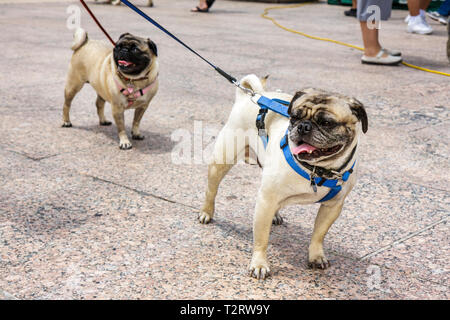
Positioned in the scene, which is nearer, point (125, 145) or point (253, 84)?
point (253, 84)

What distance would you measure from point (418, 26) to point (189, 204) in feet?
34.0

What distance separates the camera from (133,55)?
5.26m

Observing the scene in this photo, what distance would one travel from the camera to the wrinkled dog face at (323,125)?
9.01ft

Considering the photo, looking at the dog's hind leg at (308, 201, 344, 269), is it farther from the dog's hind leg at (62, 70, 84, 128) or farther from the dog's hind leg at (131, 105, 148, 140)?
the dog's hind leg at (62, 70, 84, 128)

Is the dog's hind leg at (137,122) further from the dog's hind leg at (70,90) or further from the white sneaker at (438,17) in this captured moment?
the white sneaker at (438,17)

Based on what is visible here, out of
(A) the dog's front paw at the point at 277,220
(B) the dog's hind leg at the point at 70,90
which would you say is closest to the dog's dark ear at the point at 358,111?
(A) the dog's front paw at the point at 277,220

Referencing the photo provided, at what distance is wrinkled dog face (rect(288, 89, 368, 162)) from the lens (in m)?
2.75

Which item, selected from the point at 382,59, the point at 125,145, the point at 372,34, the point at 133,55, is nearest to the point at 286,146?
the point at 133,55

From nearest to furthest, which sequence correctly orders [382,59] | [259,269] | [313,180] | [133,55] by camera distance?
1. [313,180]
2. [259,269]
3. [133,55]
4. [382,59]

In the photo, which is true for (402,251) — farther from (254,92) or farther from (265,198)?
(254,92)

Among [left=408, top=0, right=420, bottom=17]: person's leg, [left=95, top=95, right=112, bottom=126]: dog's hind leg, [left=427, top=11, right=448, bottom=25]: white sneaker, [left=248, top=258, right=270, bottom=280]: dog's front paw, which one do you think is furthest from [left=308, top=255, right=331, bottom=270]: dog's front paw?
[left=427, top=11, right=448, bottom=25]: white sneaker

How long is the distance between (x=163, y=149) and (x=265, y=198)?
2.62 m

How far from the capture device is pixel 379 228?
3.88m

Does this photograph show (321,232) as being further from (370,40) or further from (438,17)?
(438,17)
